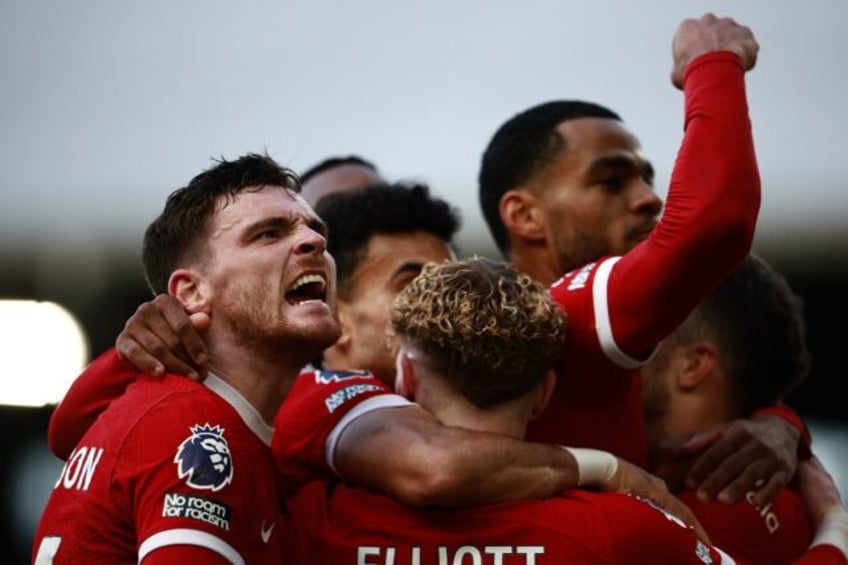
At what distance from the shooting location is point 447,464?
2.88 meters

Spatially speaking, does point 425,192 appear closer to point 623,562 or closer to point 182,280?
point 182,280

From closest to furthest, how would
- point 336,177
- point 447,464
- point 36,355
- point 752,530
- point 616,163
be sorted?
point 447,464
point 752,530
point 616,163
point 336,177
point 36,355

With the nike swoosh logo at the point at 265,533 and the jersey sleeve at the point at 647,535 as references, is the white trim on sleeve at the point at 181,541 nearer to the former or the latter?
the nike swoosh logo at the point at 265,533

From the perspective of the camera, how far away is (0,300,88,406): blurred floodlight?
9.24 m

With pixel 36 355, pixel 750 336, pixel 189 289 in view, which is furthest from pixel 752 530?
pixel 36 355

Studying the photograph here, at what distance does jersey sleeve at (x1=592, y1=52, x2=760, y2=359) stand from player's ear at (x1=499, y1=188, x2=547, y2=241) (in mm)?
934

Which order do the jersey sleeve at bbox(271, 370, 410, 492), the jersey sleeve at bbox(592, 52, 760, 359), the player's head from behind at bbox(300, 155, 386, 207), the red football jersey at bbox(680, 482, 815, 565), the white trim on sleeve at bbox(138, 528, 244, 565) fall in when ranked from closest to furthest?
1. the white trim on sleeve at bbox(138, 528, 244, 565)
2. the jersey sleeve at bbox(592, 52, 760, 359)
3. the jersey sleeve at bbox(271, 370, 410, 492)
4. the red football jersey at bbox(680, 482, 815, 565)
5. the player's head from behind at bbox(300, 155, 386, 207)

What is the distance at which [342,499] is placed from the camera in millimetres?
3074

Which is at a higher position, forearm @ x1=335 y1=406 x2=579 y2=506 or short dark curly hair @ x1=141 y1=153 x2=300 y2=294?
short dark curly hair @ x1=141 y1=153 x2=300 y2=294

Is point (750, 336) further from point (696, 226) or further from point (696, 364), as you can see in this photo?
point (696, 226)

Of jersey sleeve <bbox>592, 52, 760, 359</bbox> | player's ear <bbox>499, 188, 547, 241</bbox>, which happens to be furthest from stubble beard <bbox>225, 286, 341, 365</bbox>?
player's ear <bbox>499, 188, 547, 241</bbox>

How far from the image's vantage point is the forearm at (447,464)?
114 inches

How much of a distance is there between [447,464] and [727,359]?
124 cm

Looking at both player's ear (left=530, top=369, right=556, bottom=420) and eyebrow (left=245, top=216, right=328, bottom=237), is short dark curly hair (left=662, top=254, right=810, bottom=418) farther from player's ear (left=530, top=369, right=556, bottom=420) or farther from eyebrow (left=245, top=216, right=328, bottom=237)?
eyebrow (left=245, top=216, right=328, bottom=237)
